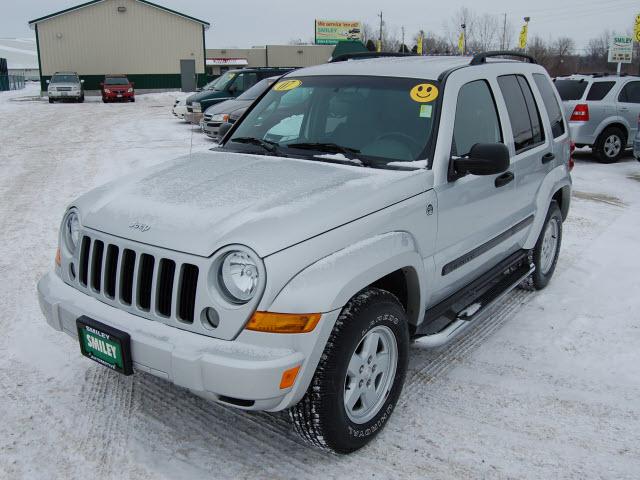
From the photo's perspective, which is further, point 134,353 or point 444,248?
point 444,248

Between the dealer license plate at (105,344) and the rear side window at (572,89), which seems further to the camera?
the rear side window at (572,89)

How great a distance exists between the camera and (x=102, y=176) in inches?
392

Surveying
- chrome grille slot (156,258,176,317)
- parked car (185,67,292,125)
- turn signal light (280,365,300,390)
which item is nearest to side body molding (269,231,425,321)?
turn signal light (280,365,300,390)

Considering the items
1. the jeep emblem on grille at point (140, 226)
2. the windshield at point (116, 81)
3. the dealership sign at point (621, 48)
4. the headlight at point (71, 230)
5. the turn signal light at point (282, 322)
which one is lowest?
the turn signal light at point (282, 322)

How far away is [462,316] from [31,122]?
19785 mm

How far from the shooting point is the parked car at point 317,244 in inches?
102

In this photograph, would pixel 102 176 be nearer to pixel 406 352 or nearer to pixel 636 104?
pixel 406 352

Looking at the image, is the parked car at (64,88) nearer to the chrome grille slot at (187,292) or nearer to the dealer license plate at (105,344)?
the dealer license plate at (105,344)

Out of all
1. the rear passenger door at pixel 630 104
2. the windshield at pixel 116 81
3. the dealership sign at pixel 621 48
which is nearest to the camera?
the rear passenger door at pixel 630 104

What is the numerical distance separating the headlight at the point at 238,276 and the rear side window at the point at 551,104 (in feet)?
11.1

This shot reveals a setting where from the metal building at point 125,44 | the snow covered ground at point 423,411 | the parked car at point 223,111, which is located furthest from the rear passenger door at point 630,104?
the metal building at point 125,44

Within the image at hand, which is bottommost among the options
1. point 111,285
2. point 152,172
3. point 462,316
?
point 462,316

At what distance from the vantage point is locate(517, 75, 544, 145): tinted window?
4660mm

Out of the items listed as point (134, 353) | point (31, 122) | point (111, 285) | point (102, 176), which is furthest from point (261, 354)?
point (31, 122)
